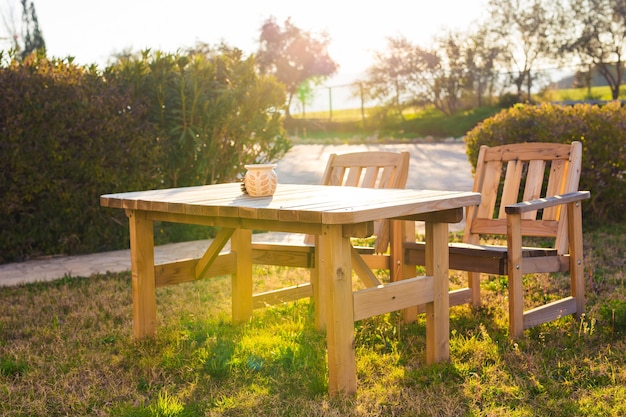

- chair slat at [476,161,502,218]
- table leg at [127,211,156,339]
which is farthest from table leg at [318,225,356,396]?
chair slat at [476,161,502,218]

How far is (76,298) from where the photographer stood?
4.67 m

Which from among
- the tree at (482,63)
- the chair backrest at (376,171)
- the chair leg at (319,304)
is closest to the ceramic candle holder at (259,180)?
the chair leg at (319,304)

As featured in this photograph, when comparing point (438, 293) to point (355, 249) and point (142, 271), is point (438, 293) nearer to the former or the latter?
point (355, 249)

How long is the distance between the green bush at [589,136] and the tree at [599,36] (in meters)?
19.2

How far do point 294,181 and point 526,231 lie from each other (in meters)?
7.68

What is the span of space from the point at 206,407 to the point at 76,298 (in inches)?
86.8

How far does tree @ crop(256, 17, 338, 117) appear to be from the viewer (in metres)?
30.3

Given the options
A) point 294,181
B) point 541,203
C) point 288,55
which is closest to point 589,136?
point 541,203

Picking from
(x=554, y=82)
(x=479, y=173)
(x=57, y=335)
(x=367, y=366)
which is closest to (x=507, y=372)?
(x=367, y=366)

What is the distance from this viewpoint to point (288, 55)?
30.5 meters

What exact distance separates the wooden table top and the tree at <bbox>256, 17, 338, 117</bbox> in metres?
27.2

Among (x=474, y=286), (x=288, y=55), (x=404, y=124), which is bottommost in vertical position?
(x=474, y=286)

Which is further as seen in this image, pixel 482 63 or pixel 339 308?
pixel 482 63

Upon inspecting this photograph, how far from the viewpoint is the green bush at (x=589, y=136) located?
6594 mm
